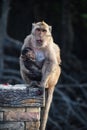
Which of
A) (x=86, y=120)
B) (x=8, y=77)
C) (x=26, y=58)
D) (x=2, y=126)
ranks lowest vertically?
(x=86, y=120)

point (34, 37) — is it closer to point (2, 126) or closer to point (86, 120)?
point (2, 126)

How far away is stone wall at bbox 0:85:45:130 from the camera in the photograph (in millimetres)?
6336

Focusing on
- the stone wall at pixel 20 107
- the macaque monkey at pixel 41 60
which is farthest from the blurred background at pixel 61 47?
the stone wall at pixel 20 107

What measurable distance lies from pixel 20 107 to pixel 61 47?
1088 centimetres

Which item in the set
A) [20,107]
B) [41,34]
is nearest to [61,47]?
[41,34]

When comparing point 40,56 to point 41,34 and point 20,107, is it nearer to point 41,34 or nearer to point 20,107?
point 41,34

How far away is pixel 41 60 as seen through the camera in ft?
24.0

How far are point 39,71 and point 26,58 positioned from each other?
0.24 m

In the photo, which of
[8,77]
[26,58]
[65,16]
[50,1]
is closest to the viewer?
[26,58]

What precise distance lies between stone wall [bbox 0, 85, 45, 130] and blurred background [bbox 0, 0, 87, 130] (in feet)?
20.6

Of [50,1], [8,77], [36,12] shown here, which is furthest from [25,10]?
[8,77]

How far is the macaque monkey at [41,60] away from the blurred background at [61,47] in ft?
17.5

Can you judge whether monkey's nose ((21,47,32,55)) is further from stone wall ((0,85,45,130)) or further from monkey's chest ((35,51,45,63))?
stone wall ((0,85,45,130))

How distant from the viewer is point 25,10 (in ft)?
65.4
